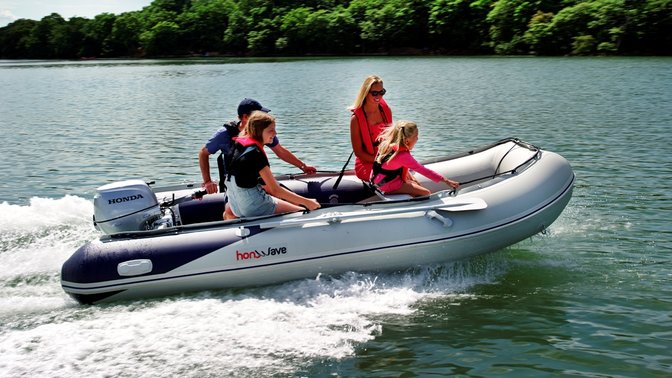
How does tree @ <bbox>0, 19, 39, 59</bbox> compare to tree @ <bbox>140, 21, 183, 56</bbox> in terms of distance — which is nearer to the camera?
tree @ <bbox>140, 21, 183, 56</bbox>

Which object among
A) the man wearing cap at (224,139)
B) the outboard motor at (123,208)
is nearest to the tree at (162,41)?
the man wearing cap at (224,139)

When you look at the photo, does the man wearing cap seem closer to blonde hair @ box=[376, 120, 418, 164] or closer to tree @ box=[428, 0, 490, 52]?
blonde hair @ box=[376, 120, 418, 164]

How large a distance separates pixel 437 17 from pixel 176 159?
169 ft

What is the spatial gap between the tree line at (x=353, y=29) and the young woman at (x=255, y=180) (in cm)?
3939

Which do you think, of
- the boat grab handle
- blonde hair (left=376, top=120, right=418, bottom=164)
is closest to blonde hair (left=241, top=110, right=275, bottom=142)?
blonde hair (left=376, top=120, right=418, bottom=164)

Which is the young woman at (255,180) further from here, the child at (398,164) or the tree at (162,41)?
the tree at (162,41)

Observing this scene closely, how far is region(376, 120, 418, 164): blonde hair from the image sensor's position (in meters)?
6.31

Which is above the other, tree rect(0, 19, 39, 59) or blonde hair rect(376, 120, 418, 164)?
tree rect(0, 19, 39, 59)

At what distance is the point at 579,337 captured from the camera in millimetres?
5289

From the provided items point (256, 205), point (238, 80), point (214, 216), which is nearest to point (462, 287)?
point (256, 205)

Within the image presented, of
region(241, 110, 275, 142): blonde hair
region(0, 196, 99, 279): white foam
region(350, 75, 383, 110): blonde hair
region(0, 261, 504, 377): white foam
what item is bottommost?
region(0, 261, 504, 377): white foam

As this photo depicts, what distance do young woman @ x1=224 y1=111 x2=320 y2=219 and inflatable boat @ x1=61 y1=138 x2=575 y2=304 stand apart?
0.12m

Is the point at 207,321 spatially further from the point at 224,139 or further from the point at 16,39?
the point at 16,39

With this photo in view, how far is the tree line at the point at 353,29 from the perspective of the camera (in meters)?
43.0
